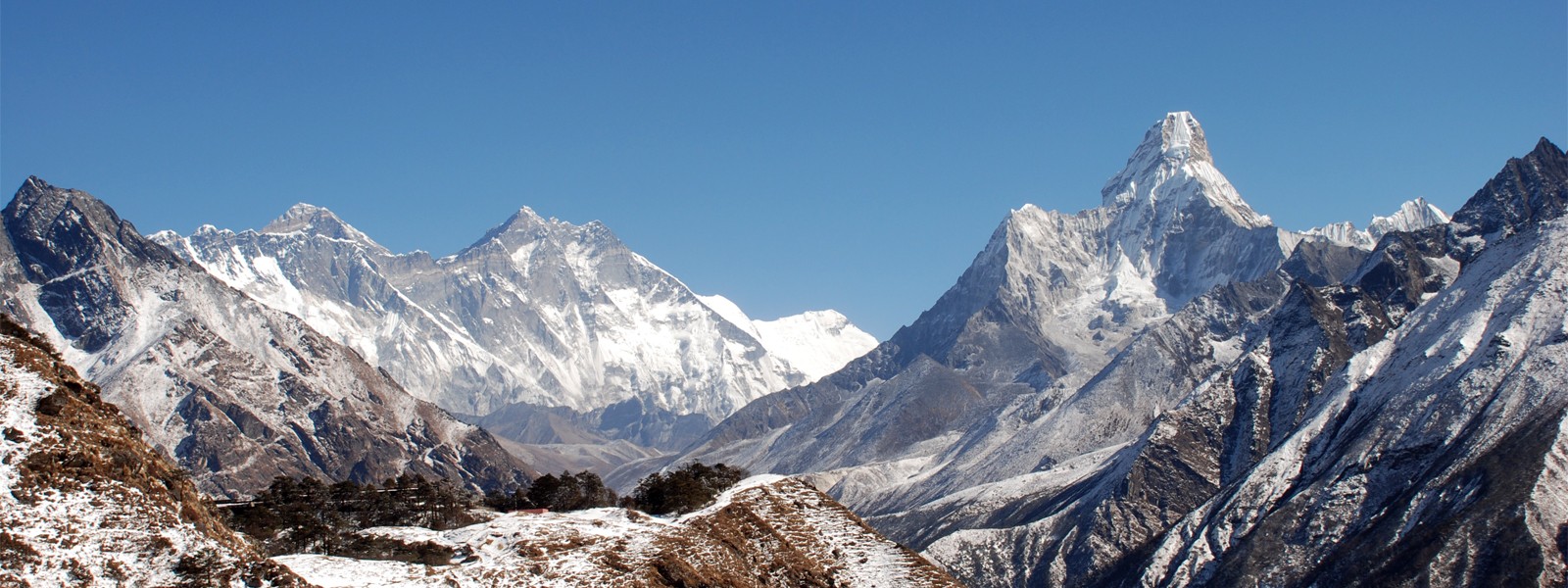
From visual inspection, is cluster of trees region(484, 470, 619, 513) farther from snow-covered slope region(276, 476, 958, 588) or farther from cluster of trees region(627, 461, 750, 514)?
snow-covered slope region(276, 476, 958, 588)

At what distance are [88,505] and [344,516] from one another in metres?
55.6

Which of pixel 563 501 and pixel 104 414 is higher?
pixel 563 501

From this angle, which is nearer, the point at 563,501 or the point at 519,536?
the point at 519,536

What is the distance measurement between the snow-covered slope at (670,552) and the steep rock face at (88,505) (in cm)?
949

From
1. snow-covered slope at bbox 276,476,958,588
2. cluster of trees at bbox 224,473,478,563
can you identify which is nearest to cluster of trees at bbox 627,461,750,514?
snow-covered slope at bbox 276,476,958,588

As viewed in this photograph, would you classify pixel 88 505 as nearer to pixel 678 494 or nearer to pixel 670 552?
pixel 670 552

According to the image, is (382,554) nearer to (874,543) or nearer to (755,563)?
(755,563)

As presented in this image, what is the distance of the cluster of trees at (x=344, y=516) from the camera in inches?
2781

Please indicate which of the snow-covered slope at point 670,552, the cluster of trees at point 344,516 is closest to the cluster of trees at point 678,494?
the snow-covered slope at point 670,552

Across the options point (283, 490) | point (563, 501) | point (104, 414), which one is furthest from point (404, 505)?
point (104, 414)

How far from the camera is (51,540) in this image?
44.4 m

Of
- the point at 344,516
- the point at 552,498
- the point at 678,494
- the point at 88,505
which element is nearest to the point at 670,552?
the point at 678,494

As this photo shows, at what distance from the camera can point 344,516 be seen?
329ft

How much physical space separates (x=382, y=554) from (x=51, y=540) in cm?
2526
